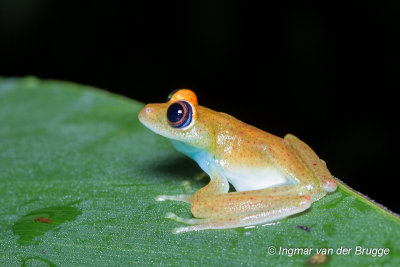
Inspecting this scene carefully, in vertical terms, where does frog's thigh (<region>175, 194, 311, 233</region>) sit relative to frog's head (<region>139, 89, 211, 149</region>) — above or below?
below

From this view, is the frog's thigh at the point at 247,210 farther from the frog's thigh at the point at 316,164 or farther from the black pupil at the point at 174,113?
the black pupil at the point at 174,113

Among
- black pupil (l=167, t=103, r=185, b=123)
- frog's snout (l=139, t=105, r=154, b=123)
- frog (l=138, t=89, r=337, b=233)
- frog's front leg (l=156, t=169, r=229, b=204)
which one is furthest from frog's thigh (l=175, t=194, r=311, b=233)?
frog's snout (l=139, t=105, r=154, b=123)

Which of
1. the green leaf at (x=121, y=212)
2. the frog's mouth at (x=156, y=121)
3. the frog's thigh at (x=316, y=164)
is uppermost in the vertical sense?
the frog's mouth at (x=156, y=121)

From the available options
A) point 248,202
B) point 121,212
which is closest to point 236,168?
point 248,202

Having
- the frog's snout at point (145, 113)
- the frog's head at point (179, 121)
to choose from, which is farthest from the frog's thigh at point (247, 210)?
the frog's snout at point (145, 113)

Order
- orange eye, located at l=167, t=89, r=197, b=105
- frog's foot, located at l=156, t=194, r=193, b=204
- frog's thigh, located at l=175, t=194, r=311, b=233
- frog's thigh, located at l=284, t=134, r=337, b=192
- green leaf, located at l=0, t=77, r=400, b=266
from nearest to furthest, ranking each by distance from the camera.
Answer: green leaf, located at l=0, t=77, r=400, b=266
frog's thigh, located at l=175, t=194, r=311, b=233
frog's thigh, located at l=284, t=134, r=337, b=192
frog's foot, located at l=156, t=194, r=193, b=204
orange eye, located at l=167, t=89, r=197, b=105

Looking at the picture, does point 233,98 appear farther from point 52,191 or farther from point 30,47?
point 52,191

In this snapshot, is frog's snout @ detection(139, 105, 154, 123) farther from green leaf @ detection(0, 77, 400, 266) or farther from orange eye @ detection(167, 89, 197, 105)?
green leaf @ detection(0, 77, 400, 266)
